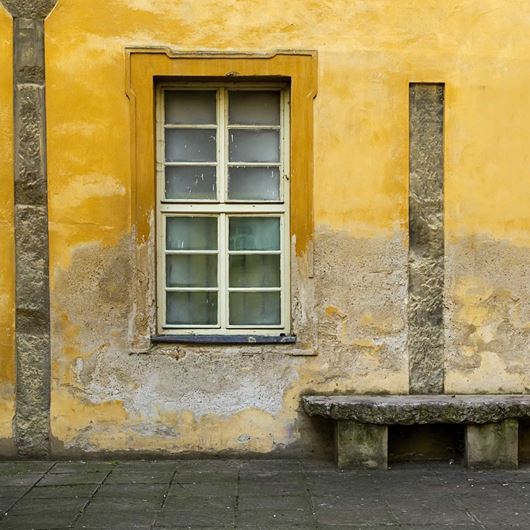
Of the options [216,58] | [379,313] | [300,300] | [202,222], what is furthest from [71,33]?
[379,313]

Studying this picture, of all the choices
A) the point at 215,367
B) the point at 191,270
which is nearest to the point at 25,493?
the point at 215,367

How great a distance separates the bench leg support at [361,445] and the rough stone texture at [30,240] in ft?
7.51

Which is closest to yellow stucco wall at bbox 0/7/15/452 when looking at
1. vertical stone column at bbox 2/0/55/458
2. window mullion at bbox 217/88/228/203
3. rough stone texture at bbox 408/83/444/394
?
vertical stone column at bbox 2/0/55/458

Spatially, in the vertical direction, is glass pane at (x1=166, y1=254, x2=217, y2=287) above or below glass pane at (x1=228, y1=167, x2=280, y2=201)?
below

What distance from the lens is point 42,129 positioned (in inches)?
261

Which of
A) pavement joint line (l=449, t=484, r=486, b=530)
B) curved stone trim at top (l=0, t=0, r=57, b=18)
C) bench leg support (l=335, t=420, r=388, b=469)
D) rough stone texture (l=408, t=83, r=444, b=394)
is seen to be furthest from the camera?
rough stone texture (l=408, t=83, r=444, b=394)

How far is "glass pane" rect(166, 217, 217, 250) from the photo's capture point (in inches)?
271

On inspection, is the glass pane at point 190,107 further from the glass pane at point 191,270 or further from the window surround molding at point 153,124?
the glass pane at point 191,270

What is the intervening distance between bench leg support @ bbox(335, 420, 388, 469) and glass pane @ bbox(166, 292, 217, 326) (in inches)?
53.6

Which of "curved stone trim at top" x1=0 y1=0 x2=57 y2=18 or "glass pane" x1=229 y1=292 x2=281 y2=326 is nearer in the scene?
"curved stone trim at top" x1=0 y1=0 x2=57 y2=18

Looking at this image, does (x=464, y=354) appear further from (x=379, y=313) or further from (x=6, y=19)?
(x=6, y=19)

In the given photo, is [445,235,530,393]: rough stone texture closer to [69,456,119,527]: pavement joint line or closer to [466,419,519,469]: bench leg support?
[466,419,519,469]: bench leg support

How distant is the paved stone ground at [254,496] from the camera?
5.14m

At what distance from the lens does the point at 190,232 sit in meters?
6.88
